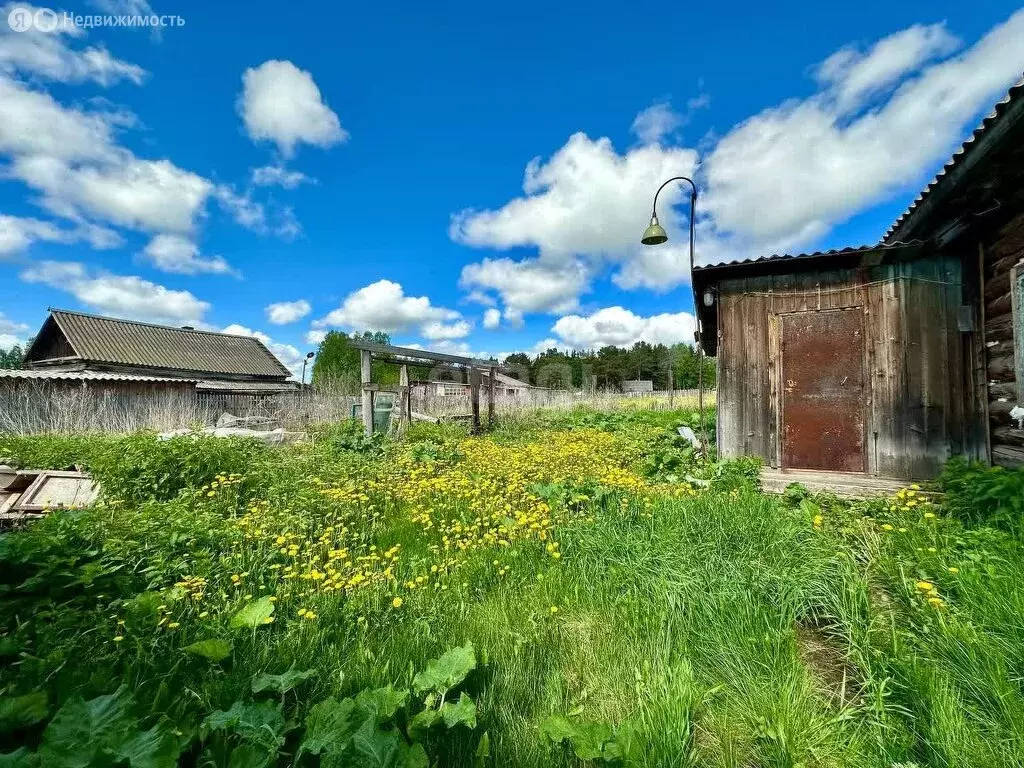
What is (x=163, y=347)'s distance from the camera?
1014 inches

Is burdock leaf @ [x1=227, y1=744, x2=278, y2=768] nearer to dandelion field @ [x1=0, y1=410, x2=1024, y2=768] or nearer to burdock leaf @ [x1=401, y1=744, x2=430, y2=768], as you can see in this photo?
dandelion field @ [x1=0, y1=410, x2=1024, y2=768]

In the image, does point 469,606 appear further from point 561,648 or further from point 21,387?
point 21,387

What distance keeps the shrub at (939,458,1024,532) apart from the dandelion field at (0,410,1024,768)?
58 mm

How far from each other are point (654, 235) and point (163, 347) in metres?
29.8

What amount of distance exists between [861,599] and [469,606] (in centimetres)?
247

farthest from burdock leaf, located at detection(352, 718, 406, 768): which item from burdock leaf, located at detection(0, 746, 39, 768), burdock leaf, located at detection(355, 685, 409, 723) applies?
burdock leaf, located at detection(0, 746, 39, 768)

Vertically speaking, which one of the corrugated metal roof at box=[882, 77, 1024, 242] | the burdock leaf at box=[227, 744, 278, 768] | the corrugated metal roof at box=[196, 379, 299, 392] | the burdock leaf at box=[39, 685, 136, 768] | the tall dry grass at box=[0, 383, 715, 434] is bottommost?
the burdock leaf at box=[227, 744, 278, 768]

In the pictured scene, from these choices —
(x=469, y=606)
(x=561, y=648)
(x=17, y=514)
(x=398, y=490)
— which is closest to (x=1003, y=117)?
(x=561, y=648)

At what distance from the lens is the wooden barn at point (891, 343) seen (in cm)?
463

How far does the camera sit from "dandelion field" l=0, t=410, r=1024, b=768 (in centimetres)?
167

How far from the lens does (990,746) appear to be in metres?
1.67

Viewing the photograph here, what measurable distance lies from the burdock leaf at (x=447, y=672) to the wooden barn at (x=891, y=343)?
17.5ft

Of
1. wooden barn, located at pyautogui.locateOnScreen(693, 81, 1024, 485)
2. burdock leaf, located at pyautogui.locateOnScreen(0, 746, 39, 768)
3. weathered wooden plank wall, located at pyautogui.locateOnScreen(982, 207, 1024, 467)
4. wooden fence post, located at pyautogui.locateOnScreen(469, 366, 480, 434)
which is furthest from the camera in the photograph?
wooden fence post, located at pyautogui.locateOnScreen(469, 366, 480, 434)

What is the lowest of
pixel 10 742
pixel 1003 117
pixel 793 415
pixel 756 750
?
pixel 756 750
